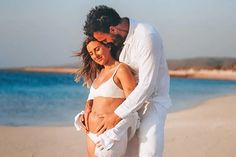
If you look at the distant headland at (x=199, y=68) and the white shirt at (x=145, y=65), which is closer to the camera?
the white shirt at (x=145, y=65)

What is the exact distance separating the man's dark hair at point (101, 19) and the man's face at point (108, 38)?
0.04 ft

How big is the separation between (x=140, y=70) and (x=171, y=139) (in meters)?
3.15

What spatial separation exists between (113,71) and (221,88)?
9649 mm

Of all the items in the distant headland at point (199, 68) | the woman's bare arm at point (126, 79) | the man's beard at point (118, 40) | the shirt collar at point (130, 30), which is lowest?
the distant headland at point (199, 68)

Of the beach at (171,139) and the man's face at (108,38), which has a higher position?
the man's face at (108,38)

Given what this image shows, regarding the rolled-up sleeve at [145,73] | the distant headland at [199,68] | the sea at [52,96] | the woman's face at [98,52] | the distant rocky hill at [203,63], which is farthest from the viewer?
the distant rocky hill at [203,63]

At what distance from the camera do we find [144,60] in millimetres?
1536

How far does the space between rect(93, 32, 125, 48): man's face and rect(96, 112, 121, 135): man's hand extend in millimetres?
215

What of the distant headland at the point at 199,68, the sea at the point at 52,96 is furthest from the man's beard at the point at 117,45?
the distant headland at the point at 199,68

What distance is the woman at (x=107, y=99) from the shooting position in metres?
1.58

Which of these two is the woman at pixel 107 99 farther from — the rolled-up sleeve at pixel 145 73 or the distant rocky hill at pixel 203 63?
the distant rocky hill at pixel 203 63

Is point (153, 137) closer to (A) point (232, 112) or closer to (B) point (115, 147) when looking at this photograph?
(B) point (115, 147)

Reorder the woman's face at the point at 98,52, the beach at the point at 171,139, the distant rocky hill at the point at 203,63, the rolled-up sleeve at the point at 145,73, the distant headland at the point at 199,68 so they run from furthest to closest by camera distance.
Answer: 1. the distant rocky hill at the point at 203,63
2. the distant headland at the point at 199,68
3. the beach at the point at 171,139
4. the woman's face at the point at 98,52
5. the rolled-up sleeve at the point at 145,73

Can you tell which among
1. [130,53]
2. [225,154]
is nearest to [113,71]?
[130,53]
